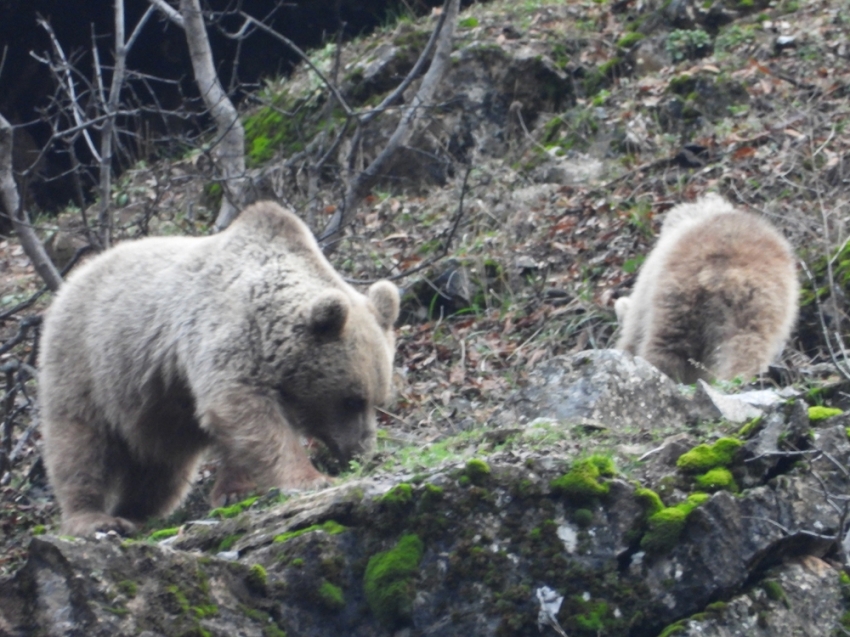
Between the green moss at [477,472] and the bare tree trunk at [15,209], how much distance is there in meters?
4.84

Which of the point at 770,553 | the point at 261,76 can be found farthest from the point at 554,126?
the point at 770,553

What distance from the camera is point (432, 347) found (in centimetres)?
938

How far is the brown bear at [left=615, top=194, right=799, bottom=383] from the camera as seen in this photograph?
7.13 metres

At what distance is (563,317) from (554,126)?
404 centimetres

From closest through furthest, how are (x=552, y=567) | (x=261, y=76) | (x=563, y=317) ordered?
(x=552, y=567) < (x=563, y=317) < (x=261, y=76)

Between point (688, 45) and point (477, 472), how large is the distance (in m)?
9.91

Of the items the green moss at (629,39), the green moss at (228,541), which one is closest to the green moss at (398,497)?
the green moss at (228,541)

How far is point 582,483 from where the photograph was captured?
4.00m

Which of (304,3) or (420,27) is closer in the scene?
(420,27)

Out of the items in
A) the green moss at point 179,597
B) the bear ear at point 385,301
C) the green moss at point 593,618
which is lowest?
the bear ear at point 385,301

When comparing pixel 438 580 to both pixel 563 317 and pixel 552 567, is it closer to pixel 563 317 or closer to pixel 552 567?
pixel 552 567

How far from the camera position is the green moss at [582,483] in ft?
13.1

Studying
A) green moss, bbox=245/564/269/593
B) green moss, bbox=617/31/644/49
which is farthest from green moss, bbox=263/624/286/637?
green moss, bbox=617/31/644/49

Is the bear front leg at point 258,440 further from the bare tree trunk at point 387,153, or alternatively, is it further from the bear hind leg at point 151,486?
the bare tree trunk at point 387,153
